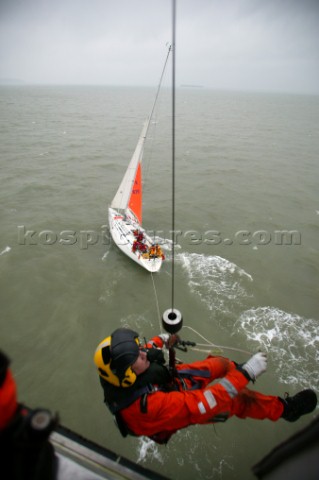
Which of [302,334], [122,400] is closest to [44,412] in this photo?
[122,400]

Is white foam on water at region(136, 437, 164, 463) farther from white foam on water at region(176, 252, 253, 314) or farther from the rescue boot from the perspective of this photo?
white foam on water at region(176, 252, 253, 314)

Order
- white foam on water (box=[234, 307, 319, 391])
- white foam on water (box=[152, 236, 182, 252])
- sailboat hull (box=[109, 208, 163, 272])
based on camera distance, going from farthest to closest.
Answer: white foam on water (box=[152, 236, 182, 252]), sailboat hull (box=[109, 208, 163, 272]), white foam on water (box=[234, 307, 319, 391])

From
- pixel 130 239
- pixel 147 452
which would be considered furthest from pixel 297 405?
pixel 130 239

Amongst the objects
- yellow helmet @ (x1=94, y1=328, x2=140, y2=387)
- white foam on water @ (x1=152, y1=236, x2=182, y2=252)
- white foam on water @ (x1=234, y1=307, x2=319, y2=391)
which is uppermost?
yellow helmet @ (x1=94, y1=328, x2=140, y2=387)

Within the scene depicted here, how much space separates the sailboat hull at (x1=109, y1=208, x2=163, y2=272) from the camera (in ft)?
37.9

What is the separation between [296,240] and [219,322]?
802 centimetres

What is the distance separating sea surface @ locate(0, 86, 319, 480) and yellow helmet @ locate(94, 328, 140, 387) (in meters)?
1.12

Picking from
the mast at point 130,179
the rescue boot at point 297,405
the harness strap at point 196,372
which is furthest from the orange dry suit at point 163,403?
the mast at point 130,179

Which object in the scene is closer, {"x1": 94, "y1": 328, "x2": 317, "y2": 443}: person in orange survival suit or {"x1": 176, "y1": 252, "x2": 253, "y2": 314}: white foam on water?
{"x1": 94, "y1": 328, "x2": 317, "y2": 443}: person in orange survival suit

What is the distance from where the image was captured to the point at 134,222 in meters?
14.3

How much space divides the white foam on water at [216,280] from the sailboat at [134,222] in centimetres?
163

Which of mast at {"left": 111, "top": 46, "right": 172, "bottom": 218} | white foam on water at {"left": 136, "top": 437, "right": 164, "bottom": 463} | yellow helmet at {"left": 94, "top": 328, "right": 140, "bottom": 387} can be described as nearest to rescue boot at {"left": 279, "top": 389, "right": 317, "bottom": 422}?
yellow helmet at {"left": 94, "top": 328, "right": 140, "bottom": 387}

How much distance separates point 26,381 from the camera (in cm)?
763

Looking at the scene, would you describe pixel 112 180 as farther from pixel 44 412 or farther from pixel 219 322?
pixel 44 412
